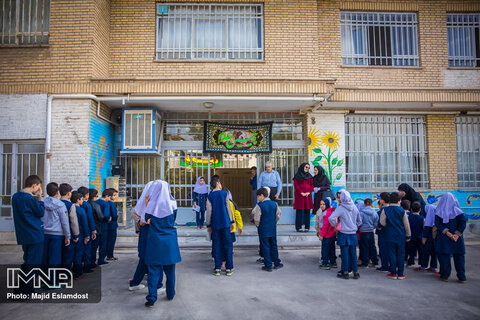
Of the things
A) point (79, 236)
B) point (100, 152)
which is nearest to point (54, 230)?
point (79, 236)

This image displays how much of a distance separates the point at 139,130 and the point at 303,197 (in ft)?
16.5

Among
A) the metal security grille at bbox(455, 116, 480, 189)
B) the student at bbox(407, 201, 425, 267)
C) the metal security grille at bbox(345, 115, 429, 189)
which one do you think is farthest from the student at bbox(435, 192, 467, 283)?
the metal security grille at bbox(455, 116, 480, 189)

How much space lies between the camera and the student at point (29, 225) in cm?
450

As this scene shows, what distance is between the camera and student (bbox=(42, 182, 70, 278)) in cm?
499

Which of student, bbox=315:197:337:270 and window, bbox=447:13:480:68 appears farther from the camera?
window, bbox=447:13:480:68

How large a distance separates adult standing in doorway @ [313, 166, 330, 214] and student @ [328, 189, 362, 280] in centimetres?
271

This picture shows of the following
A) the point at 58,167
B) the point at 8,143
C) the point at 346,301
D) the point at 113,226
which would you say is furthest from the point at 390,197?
the point at 8,143

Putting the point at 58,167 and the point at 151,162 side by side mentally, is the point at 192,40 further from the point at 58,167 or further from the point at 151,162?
the point at 58,167

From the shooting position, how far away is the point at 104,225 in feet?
20.7

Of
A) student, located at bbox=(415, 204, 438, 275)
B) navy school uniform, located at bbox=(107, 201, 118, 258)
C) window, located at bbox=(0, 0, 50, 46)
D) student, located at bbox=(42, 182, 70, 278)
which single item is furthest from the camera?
window, located at bbox=(0, 0, 50, 46)

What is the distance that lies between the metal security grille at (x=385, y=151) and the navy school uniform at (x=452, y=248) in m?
4.25

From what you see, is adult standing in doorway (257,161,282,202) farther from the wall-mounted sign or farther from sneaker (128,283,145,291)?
sneaker (128,283,145,291)

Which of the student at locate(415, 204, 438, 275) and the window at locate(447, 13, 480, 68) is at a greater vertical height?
the window at locate(447, 13, 480, 68)

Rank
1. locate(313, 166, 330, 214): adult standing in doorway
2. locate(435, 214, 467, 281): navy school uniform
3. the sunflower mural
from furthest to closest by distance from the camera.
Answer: the sunflower mural
locate(313, 166, 330, 214): adult standing in doorway
locate(435, 214, 467, 281): navy school uniform
